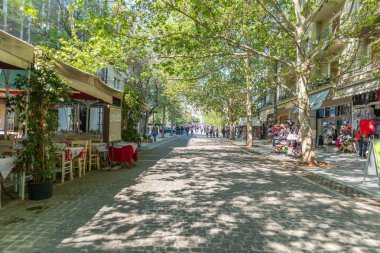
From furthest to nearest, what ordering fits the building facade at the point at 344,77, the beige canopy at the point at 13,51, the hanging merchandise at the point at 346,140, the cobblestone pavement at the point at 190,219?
the hanging merchandise at the point at 346,140 < the building facade at the point at 344,77 < the beige canopy at the point at 13,51 < the cobblestone pavement at the point at 190,219

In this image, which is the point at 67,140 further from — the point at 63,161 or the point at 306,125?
the point at 306,125

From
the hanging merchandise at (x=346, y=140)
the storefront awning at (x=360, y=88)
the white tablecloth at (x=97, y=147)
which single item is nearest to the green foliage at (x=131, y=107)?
the white tablecloth at (x=97, y=147)

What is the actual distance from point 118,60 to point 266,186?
26.1ft

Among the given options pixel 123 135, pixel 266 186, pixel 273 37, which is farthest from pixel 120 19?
pixel 266 186

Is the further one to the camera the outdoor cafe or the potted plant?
the potted plant

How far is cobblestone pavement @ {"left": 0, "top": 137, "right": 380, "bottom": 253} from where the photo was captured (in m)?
3.92

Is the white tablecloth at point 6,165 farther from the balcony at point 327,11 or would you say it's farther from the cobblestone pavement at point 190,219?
the balcony at point 327,11

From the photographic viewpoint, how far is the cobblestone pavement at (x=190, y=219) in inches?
154

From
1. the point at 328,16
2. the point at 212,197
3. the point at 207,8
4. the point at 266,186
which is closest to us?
the point at 212,197

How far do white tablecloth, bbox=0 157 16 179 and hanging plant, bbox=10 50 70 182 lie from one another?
0.24 m

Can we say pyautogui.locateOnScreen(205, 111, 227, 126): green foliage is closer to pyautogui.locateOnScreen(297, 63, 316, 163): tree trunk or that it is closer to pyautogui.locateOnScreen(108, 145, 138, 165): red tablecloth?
pyautogui.locateOnScreen(297, 63, 316, 163): tree trunk

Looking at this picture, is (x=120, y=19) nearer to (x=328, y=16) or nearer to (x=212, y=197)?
(x=212, y=197)

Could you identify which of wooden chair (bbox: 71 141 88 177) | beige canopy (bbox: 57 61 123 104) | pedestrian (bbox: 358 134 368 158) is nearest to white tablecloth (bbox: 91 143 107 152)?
wooden chair (bbox: 71 141 88 177)

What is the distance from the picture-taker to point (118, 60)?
12594mm
